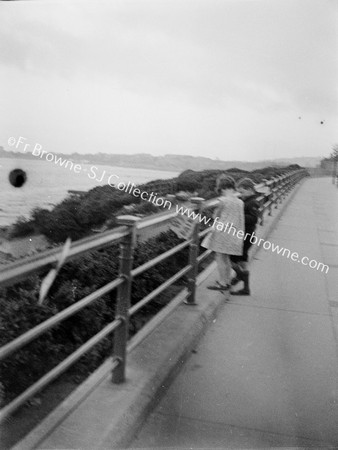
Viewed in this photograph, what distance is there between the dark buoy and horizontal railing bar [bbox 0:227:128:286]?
34 cm

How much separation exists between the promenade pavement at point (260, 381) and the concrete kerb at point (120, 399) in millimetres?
98

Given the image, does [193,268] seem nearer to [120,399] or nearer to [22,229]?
[120,399]

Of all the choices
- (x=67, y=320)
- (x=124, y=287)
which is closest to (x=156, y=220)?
(x=124, y=287)

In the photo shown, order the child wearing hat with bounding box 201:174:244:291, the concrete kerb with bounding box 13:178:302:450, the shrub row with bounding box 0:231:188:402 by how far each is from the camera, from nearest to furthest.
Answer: the concrete kerb with bounding box 13:178:302:450 < the shrub row with bounding box 0:231:188:402 < the child wearing hat with bounding box 201:174:244:291

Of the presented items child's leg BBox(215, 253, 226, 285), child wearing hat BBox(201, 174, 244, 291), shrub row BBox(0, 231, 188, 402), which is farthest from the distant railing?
child's leg BBox(215, 253, 226, 285)

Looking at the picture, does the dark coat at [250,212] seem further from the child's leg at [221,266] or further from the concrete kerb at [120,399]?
the concrete kerb at [120,399]

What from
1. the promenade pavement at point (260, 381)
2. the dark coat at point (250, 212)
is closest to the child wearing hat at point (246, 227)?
the dark coat at point (250, 212)

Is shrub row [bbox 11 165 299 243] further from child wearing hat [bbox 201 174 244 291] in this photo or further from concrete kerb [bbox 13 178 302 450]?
concrete kerb [bbox 13 178 302 450]

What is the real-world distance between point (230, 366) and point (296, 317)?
61.3 inches

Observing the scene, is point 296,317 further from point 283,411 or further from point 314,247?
point 314,247

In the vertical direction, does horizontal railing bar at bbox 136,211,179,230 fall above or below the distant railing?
above

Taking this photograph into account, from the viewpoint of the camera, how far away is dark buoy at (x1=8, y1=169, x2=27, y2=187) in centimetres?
249

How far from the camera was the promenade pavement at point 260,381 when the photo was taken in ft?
10.0

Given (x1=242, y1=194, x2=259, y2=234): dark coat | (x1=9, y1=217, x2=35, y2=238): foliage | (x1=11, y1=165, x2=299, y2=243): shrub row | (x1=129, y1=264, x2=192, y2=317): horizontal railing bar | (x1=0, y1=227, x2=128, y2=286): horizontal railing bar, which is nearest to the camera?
(x1=0, y1=227, x2=128, y2=286): horizontal railing bar
